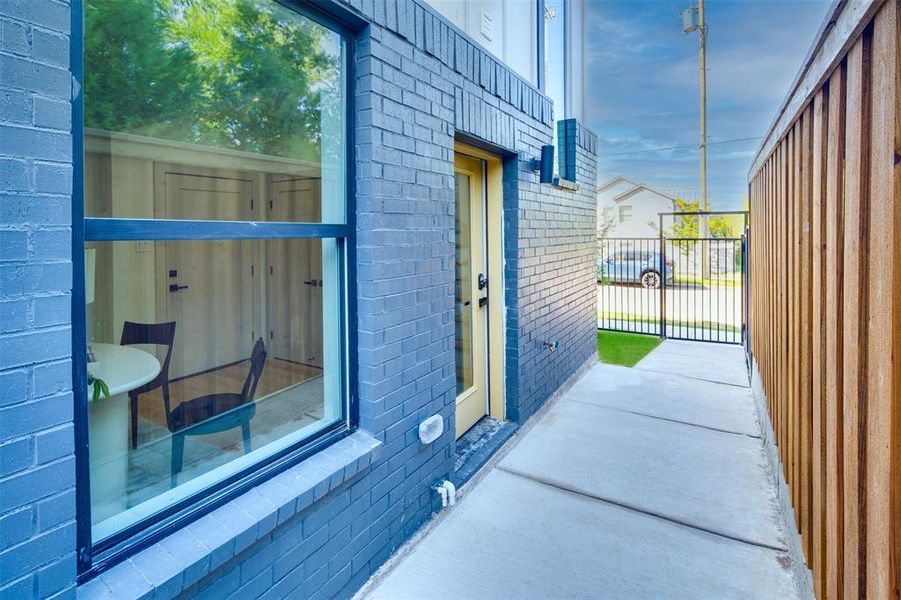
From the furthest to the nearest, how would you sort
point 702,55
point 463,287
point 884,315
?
point 702,55 → point 463,287 → point 884,315

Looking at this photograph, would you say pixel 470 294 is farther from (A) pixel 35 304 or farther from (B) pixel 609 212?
(B) pixel 609 212

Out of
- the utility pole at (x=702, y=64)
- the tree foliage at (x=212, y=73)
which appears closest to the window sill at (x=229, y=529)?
the tree foliage at (x=212, y=73)

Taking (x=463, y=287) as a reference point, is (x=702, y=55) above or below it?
above

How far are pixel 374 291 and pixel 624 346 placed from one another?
5758 mm

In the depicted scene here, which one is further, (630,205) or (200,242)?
(630,205)

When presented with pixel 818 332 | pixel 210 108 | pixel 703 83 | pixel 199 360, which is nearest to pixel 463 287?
pixel 199 360

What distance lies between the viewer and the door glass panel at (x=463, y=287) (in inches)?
148

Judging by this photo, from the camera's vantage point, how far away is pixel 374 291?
7.56ft

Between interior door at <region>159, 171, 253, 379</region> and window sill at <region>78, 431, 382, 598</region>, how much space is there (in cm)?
65

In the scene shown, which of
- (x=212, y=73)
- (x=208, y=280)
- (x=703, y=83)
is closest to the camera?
(x=212, y=73)

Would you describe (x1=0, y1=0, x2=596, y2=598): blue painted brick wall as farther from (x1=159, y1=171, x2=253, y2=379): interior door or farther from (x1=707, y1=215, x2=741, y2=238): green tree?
(x1=707, y1=215, x2=741, y2=238): green tree

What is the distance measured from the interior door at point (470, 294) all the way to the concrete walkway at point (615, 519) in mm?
471

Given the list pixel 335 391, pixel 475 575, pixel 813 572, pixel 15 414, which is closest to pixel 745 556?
pixel 813 572

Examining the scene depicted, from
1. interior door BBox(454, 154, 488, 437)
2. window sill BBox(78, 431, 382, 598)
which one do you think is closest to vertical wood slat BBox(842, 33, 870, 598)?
window sill BBox(78, 431, 382, 598)
